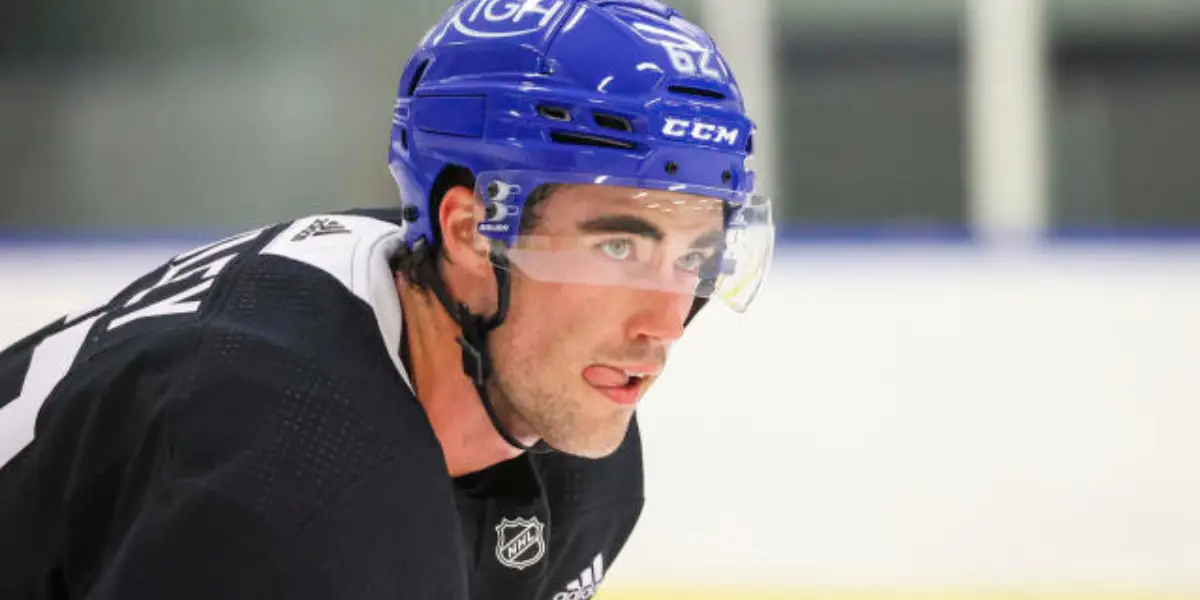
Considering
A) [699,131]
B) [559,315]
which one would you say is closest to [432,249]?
[559,315]

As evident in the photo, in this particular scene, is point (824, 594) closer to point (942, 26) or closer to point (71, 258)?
point (71, 258)

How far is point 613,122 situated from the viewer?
177 centimetres

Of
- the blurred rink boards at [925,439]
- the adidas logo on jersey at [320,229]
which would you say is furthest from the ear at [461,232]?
the blurred rink boards at [925,439]

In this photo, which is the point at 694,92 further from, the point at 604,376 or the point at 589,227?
the point at 604,376

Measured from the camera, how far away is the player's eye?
70.6 inches

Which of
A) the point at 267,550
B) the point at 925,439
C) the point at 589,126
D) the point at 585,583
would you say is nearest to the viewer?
the point at 267,550

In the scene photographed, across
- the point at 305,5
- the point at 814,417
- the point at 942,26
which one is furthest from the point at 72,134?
the point at 814,417

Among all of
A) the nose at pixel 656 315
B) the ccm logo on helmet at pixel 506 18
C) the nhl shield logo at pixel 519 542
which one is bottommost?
the nhl shield logo at pixel 519 542

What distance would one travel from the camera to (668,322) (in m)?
1.82

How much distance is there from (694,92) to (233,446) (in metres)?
0.62

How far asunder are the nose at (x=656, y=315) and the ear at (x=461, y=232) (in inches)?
6.4

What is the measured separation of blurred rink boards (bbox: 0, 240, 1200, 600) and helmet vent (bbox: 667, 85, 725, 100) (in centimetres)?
161

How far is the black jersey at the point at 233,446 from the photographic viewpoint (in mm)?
1454

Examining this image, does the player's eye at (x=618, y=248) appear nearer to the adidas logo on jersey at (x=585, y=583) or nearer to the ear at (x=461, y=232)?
the ear at (x=461, y=232)
